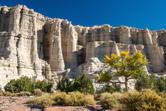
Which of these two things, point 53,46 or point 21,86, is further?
point 53,46

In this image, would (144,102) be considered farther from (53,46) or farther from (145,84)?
(53,46)

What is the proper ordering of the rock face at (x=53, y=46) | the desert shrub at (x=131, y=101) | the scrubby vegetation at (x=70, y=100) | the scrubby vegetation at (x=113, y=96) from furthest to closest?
the rock face at (x=53, y=46)
the scrubby vegetation at (x=70, y=100)
the desert shrub at (x=131, y=101)
the scrubby vegetation at (x=113, y=96)

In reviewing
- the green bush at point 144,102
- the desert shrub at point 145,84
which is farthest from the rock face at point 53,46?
the green bush at point 144,102

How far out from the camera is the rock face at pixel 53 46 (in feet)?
130

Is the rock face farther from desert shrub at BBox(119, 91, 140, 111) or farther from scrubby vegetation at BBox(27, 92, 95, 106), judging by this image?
desert shrub at BBox(119, 91, 140, 111)

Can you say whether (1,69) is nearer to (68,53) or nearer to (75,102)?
(68,53)

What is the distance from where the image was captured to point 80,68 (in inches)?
1711

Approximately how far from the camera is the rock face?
3972 cm

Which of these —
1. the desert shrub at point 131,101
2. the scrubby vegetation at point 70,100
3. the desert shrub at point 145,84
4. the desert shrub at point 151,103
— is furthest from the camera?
the desert shrub at point 145,84

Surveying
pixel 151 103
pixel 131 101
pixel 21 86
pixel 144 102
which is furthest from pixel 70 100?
pixel 21 86

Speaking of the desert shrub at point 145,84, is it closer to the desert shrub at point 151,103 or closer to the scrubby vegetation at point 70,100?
the scrubby vegetation at point 70,100

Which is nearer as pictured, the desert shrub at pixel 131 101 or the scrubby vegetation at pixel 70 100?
the desert shrub at pixel 131 101

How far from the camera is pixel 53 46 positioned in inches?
1896

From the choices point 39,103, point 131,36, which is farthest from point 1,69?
point 131,36
